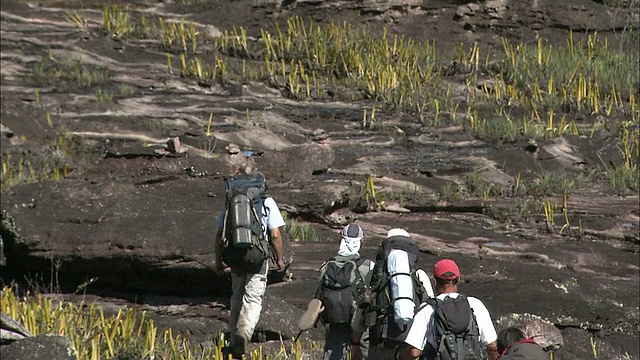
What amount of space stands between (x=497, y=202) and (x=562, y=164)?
1.93m

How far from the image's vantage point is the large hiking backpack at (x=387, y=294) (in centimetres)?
714

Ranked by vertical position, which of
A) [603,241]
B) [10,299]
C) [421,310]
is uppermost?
[421,310]

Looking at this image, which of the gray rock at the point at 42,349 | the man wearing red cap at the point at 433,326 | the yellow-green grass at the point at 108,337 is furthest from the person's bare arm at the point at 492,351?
the gray rock at the point at 42,349

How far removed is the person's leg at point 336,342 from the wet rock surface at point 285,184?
6.08 feet

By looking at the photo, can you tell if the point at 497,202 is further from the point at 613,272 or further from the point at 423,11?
the point at 423,11

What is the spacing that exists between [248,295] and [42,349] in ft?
5.39

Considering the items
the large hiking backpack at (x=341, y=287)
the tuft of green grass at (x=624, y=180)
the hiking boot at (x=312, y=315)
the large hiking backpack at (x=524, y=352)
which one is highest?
the large hiking backpack at (x=524, y=352)

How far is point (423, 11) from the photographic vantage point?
70.8 ft

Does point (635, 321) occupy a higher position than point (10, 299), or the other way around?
point (10, 299)

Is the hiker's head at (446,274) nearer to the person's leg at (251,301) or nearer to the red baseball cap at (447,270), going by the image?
the red baseball cap at (447,270)

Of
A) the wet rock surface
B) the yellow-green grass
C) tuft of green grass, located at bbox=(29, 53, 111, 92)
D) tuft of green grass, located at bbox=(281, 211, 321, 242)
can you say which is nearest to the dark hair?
the yellow-green grass

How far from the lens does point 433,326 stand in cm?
637

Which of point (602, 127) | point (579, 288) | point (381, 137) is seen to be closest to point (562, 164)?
point (602, 127)

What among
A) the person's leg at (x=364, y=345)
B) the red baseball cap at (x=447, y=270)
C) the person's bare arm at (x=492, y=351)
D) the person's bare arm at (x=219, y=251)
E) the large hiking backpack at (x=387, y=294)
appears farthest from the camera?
the person's bare arm at (x=219, y=251)
